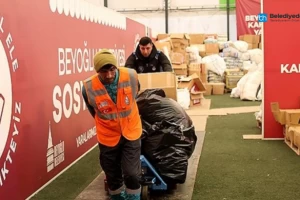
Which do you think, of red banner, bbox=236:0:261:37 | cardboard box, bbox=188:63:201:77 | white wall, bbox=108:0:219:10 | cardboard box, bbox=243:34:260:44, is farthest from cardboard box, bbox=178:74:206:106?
white wall, bbox=108:0:219:10

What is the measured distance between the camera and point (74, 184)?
176 inches

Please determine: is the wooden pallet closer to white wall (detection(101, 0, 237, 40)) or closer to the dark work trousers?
the dark work trousers

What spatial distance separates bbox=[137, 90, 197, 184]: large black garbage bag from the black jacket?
0.53 meters

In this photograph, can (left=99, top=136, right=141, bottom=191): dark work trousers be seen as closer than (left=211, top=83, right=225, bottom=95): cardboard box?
Yes

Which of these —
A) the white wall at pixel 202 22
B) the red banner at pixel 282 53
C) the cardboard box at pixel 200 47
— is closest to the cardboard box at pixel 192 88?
the red banner at pixel 282 53

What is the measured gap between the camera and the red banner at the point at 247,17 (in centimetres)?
1658

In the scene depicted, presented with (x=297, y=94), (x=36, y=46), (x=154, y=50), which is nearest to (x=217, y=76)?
(x=297, y=94)

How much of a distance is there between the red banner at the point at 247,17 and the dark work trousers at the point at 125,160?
45.5 feet

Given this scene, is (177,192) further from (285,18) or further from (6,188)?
(285,18)

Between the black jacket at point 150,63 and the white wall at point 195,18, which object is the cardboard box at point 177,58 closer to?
the white wall at point 195,18

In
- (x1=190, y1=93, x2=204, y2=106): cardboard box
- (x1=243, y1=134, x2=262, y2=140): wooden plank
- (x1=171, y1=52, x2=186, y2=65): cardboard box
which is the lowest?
(x1=243, y1=134, x2=262, y2=140): wooden plank

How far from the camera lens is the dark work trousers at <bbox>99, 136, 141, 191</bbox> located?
340 cm

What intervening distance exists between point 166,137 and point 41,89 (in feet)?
3.96

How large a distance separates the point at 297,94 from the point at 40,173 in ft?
11.2
